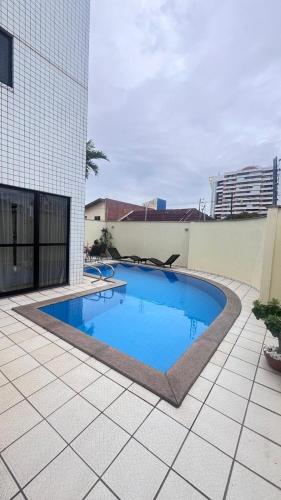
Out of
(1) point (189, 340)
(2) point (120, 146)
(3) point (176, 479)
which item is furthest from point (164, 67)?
(3) point (176, 479)

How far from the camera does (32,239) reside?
15.6ft

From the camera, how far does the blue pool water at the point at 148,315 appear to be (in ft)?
10.8

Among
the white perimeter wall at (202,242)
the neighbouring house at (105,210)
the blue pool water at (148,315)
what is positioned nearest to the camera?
the blue pool water at (148,315)

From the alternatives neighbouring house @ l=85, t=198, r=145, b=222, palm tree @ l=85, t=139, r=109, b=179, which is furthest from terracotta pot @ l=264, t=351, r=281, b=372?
neighbouring house @ l=85, t=198, r=145, b=222

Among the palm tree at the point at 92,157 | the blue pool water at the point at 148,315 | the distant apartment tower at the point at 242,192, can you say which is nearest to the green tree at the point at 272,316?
the blue pool water at the point at 148,315

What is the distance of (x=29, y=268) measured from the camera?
15.8 feet

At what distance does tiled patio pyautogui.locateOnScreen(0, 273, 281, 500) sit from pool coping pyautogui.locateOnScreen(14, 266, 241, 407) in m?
0.08

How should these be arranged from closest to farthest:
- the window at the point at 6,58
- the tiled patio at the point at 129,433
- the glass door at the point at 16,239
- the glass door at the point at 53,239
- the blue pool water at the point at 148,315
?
the tiled patio at the point at 129,433 → the blue pool water at the point at 148,315 → the window at the point at 6,58 → the glass door at the point at 16,239 → the glass door at the point at 53,239

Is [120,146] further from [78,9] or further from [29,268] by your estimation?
[29,268]

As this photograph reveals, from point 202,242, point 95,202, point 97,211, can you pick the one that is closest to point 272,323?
point 202,242

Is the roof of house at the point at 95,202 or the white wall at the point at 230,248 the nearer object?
the white wall at the point at 230,248

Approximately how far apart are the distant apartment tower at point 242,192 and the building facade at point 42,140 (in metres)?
19.0

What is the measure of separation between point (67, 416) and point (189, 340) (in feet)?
7.82

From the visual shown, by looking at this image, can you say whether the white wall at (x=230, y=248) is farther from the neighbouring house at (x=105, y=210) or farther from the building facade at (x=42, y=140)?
the neighbouring house at (x=105, y=210)
